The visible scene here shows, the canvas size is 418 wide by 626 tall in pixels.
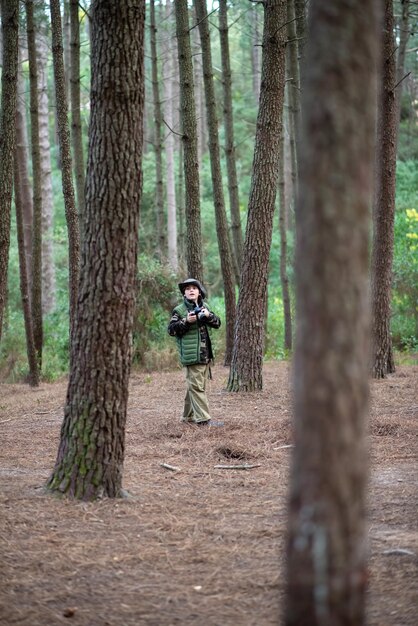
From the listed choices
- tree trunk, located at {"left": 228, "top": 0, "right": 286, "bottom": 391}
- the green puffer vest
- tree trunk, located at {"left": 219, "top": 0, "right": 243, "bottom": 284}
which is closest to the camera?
the green puffer vest

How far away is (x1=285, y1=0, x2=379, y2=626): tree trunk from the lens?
3127 mm

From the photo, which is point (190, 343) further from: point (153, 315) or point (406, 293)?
point (406, 293)

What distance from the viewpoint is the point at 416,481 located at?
757cm

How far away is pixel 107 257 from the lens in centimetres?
664

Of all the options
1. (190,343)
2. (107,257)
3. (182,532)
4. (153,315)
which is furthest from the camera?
(153,315)

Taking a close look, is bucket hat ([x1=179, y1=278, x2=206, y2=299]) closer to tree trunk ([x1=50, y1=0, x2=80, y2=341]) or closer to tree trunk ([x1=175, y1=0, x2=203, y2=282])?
tree trunk ([x1=50, y1=0, x2=80, y2=341])

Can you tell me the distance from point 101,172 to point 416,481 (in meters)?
4.07

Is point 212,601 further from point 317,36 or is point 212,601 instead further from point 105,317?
point 317,36

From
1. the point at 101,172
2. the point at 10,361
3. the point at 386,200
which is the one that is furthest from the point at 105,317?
the point at 10,361

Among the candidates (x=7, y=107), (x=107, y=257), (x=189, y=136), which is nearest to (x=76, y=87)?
(x=189, y=136)

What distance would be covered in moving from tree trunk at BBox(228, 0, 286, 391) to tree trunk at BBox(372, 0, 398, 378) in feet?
6.74

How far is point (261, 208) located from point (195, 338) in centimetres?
350

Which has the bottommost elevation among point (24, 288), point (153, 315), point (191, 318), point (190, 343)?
point (190, 343)

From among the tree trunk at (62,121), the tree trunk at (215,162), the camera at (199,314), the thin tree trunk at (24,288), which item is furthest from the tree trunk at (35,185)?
the camera at (199,314)
